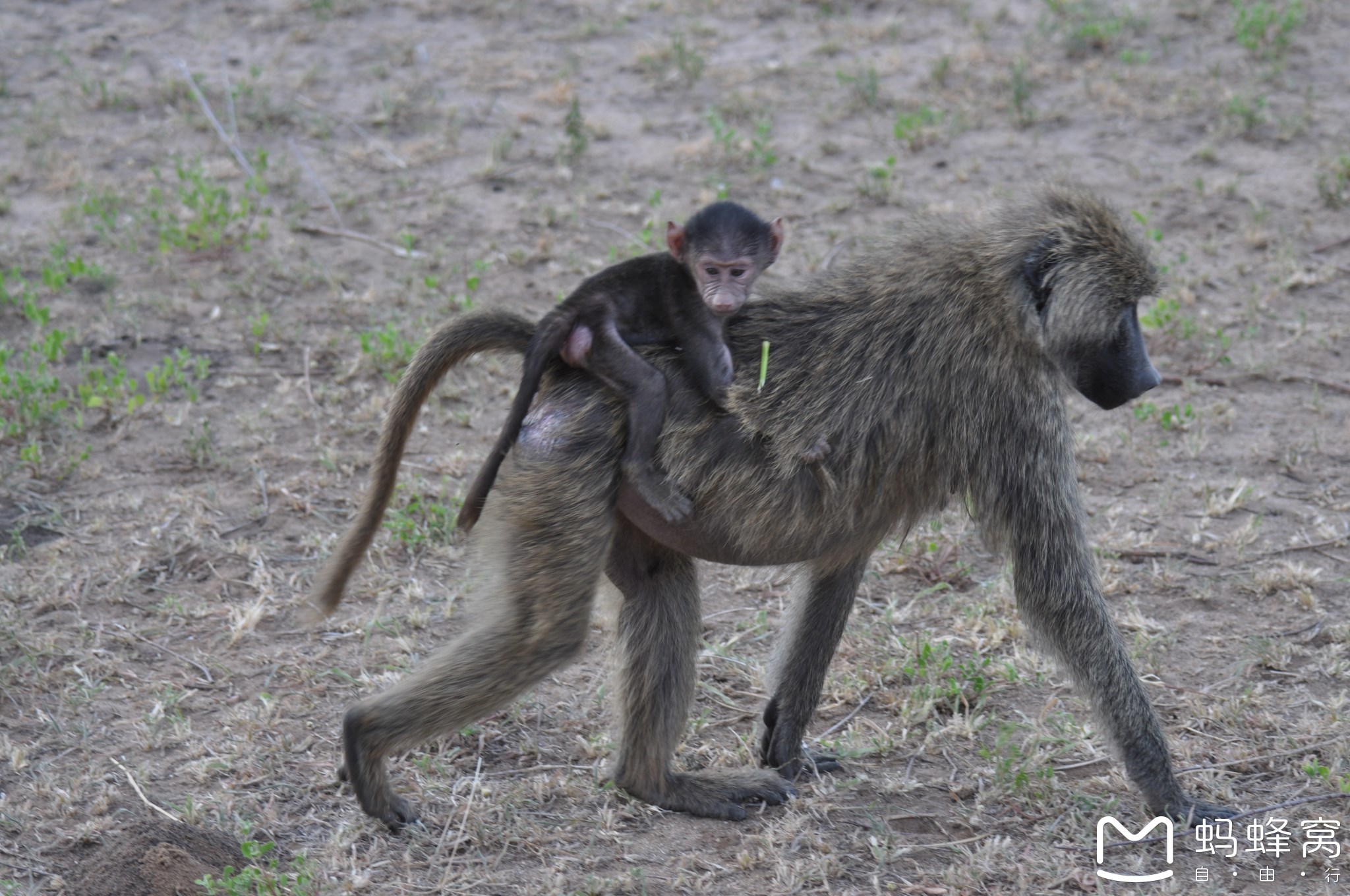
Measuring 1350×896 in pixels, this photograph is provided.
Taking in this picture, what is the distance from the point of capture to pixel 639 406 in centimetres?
333

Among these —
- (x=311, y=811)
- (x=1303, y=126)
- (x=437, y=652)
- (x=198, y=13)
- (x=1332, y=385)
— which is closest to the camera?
(x=437, y=652)

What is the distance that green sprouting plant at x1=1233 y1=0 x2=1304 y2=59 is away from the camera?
7.93 m

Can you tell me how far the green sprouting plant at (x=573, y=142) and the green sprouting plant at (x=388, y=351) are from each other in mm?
1932

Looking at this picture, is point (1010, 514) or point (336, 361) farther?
point (336, 361)

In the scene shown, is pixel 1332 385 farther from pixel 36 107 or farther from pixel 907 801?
pixel 36 107

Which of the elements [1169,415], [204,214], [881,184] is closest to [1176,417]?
[1169,415]

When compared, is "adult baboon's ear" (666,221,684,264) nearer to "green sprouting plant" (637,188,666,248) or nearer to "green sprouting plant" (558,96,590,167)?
"green sprouting plant" (637,188,666,248)

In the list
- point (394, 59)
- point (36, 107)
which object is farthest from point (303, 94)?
point (36, 107)

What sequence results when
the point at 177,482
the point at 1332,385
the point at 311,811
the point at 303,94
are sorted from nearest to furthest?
the point at 311,811 < the point at 177,482 < the point at 1332,385 < the point at 303,94

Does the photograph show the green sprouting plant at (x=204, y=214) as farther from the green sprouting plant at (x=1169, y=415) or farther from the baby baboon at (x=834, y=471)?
the green sprouting plant at (x=1169, y=415)

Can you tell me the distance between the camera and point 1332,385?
5.58m

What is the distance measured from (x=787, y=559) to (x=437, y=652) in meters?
0.92

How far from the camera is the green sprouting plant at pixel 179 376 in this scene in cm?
552

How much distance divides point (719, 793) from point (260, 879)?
3.96ft
